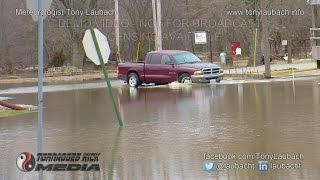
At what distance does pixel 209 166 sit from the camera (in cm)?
923

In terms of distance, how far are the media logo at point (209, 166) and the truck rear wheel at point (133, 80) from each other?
2010 centimetres

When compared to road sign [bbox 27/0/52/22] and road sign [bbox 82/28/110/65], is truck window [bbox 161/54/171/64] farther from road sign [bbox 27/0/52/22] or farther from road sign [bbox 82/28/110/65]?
road sign [bbox 27/0/52/22]

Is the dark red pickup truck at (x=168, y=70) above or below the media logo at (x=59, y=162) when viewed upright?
above

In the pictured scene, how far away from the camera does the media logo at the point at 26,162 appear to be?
9.48 metres

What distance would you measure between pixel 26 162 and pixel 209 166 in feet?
8.92

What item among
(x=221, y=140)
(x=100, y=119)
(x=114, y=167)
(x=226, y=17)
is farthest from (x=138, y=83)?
(x=226, y=17)

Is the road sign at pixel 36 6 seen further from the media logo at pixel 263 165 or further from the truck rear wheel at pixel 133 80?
the truck rear wheel at pixel 133 80

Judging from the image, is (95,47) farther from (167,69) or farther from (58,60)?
(58,60)

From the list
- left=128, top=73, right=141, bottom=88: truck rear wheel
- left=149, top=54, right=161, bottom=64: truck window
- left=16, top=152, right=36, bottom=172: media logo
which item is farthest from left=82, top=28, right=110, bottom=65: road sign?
left=128, top=73, right=141, bottom=88: truck rear wheel

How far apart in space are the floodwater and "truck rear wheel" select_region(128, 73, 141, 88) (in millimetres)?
8154

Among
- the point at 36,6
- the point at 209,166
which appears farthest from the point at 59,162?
the point at 36,6

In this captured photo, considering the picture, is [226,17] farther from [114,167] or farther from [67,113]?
[114,167]

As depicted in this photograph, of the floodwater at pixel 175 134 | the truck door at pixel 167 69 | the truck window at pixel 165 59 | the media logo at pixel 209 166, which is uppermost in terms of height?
the truck window at pixel 165 59

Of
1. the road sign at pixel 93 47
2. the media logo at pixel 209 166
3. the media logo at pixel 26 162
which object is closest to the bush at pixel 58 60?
the road sign at pixel 93 47
